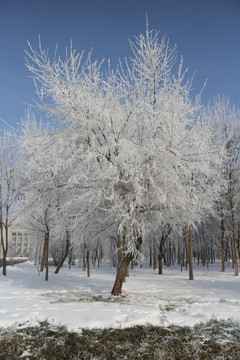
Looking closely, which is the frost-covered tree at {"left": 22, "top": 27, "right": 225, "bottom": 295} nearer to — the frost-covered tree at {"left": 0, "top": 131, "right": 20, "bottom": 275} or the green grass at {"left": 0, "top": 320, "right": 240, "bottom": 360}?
the green grass at {"left": 0, "top": 320, "right": 240, "bottom": 360}

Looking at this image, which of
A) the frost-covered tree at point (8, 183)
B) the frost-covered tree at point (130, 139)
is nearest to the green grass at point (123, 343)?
the frost-covered tree at point (130, 139)

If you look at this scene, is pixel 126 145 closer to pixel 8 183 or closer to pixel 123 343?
pixel 123 343

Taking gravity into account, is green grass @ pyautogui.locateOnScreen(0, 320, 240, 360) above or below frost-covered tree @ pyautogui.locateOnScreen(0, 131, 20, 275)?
below

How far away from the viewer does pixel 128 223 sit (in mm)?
8805

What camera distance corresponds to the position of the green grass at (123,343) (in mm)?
4336

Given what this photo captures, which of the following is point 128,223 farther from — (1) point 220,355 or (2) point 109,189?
(1) point 220,355

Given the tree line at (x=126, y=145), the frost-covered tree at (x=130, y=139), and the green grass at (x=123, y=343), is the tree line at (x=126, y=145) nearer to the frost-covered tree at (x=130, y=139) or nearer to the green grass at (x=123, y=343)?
the frost-covered tree at (x=130, y=139)

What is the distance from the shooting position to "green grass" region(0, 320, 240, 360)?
4.34 meters

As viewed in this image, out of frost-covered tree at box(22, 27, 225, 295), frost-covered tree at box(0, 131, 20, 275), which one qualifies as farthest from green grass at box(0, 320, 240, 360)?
frost-covered tree at box(0, 131, 20, 275)

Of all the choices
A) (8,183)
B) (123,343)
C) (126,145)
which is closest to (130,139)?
(126,145)

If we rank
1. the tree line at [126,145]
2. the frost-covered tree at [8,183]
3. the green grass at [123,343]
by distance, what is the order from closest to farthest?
the green grass at [123,343] → the tree line at [126,145] → the frost-covered tree at [8,183]

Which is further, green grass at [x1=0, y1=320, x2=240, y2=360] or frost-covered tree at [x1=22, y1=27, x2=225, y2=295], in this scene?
frost-covered tree at [x1=22, y1=27, x2=225, y2=295]

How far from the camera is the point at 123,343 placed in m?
4.69

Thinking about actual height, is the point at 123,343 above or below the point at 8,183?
below
